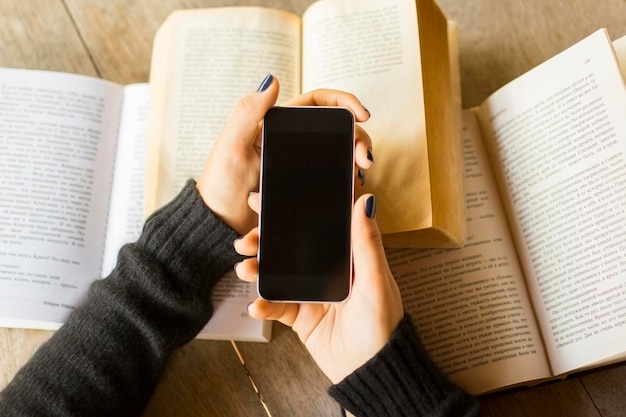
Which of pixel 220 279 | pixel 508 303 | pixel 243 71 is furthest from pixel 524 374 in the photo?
pixel 243 71

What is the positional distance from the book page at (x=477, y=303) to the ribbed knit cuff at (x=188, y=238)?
7.3 inches

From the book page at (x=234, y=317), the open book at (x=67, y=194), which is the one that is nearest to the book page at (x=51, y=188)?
the open book at (x=67, y=194)

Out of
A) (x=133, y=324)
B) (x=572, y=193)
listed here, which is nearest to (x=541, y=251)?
(x=572, y=193)

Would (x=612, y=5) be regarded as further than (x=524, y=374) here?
Yes

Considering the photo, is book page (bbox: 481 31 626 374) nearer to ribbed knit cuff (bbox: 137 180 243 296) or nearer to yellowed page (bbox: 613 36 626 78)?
yellowed page (bbox: 613 36 626 78)

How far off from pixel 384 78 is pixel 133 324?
365mm

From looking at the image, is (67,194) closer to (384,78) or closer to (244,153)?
(244,153)

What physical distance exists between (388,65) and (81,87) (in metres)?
0.37

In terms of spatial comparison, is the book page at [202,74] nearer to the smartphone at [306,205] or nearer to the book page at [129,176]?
the book page at [129,176]

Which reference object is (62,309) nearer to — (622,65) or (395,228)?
(395,228)

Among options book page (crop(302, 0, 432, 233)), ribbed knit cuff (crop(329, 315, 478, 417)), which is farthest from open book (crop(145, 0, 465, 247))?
ribbed knit cuff (crop(329, 315, 478, 417))

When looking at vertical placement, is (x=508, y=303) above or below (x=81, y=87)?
below

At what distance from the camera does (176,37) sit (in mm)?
689

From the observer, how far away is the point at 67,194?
665 mm
